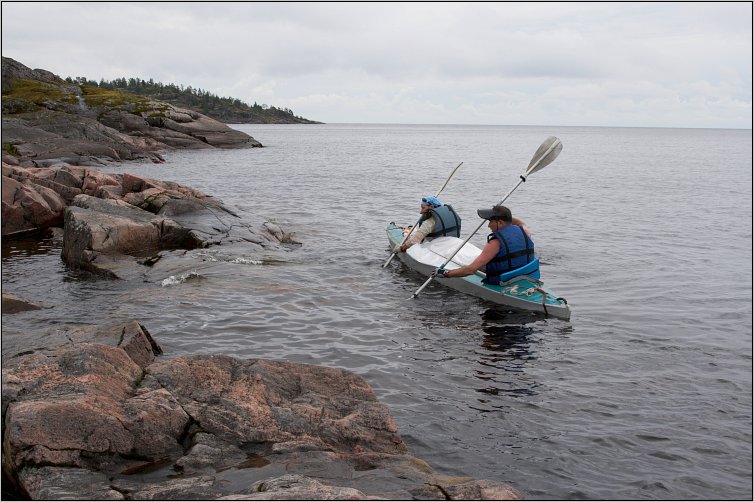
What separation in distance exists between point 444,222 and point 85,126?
38808mm

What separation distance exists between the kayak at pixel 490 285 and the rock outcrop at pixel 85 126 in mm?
23547

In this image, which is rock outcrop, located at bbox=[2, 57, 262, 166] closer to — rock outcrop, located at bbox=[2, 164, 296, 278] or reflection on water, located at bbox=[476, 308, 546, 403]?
rock outcrop, located at bbox=[2, 164, 296, 278]

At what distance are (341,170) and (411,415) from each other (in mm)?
44367

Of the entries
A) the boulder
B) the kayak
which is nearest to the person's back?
the kayak

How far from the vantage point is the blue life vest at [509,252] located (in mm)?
12703

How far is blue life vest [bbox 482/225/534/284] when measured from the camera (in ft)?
41.7

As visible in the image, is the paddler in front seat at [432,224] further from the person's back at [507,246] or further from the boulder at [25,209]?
the boulder at [25,209]

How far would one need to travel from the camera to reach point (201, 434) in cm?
597

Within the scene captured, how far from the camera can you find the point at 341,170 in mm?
51688

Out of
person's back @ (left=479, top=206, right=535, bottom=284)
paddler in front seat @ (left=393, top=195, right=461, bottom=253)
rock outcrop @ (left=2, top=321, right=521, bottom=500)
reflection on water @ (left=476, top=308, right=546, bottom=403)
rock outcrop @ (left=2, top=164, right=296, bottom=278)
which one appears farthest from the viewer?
paddler in front seat @ (left=393, top=195, right=461, bottom=253)

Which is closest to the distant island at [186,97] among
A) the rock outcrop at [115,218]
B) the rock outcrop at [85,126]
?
the rock outcrop at [85,126]

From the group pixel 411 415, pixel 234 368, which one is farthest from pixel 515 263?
pixel 234 368

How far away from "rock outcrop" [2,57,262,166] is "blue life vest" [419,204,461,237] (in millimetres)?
23292

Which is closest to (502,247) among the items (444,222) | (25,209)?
(444,222)
